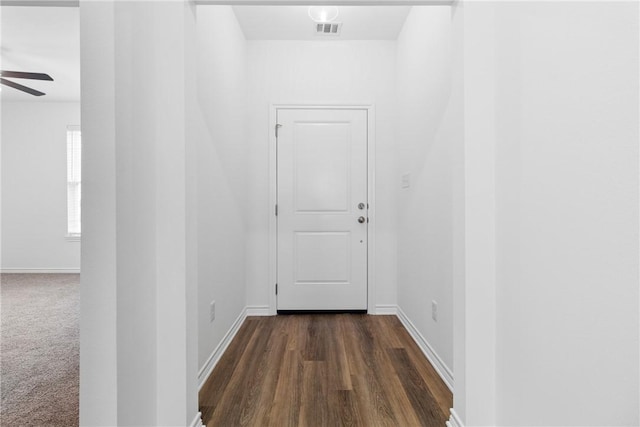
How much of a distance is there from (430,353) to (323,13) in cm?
280

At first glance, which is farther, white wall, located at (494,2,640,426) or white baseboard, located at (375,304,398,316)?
white baseboard, located at (375,304,398,316)

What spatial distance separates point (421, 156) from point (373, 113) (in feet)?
3.22

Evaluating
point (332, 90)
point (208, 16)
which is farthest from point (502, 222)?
point (332, 90)

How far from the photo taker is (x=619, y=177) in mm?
871

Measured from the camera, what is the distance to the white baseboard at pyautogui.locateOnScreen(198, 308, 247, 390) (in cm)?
195

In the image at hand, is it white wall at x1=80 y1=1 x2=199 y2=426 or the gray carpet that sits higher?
white wall at x1=80 y1=1 x2=199 y2=426

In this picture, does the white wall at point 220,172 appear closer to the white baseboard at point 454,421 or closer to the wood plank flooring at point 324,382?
the wood plank flooring at point 324,382

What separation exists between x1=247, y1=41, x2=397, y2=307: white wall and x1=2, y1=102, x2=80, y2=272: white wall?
3.80 meters

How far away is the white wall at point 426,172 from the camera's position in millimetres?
2055

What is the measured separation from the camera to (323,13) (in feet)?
9.31

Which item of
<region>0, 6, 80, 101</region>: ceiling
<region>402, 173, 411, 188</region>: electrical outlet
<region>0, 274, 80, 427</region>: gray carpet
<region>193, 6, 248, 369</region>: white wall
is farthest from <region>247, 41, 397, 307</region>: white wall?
<region>0, 6, 80, 101</region>: ceiling

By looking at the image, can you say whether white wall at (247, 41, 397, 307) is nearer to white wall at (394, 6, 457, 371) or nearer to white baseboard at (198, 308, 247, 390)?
white wall at (394, 6, 457, 371)

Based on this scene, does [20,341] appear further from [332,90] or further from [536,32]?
[536,32]

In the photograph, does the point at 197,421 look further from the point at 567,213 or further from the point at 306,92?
the point at 306,92
